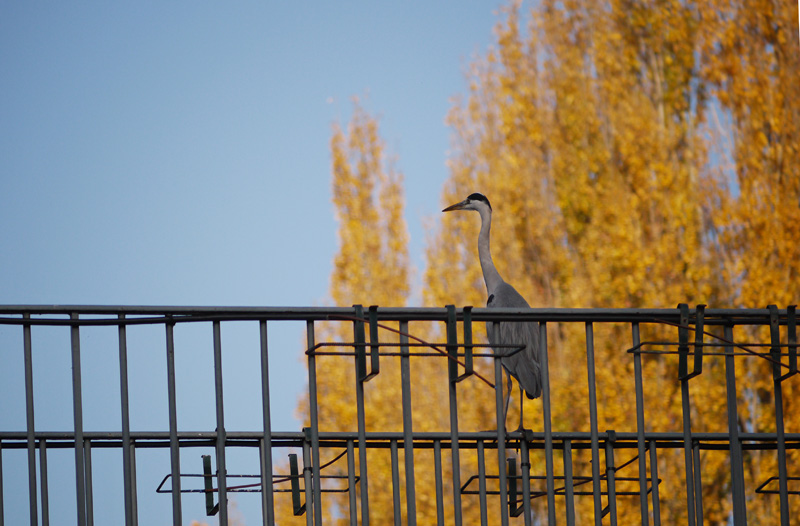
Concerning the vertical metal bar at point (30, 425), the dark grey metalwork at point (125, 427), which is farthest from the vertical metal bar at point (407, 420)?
the vertical metal bar at point (30, 425)

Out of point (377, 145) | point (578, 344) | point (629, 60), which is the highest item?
point (629, 60)

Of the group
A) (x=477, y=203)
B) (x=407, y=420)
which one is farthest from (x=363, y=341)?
(x=477, y=203)

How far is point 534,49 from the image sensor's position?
27.3ft

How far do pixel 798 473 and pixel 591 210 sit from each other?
2.57 metres

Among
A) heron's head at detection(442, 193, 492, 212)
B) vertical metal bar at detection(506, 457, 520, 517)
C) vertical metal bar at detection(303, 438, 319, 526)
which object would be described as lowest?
vertical metal bar at detection(506, 457, 520, 517)

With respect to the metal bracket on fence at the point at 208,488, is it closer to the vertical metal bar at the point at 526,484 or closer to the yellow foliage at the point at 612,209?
the vertical metal bar at the point at 526,484

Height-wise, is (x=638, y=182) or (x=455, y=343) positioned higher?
(x=638, y=182)

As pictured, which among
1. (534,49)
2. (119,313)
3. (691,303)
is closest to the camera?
(119,313)

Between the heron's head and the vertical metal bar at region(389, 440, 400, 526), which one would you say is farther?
the heron's head

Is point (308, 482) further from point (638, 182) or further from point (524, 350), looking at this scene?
point (638, 182)

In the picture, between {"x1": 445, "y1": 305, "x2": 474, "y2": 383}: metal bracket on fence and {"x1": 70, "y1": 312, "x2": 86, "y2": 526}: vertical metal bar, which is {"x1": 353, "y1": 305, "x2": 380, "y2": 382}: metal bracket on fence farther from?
{"x1": 70, "y1": 312, "x2": 86, "y2": 526}: vertical metal bar

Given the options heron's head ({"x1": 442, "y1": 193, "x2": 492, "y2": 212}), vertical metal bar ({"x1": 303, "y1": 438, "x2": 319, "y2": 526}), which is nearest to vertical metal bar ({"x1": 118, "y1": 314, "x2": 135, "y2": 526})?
vertical metal bar ({"x1": 303, "y1": 438, "x2": 319, "y2": 526})

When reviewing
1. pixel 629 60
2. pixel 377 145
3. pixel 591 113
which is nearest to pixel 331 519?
pixel 377 145

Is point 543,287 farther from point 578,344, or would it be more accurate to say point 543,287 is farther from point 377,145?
point 377,145
